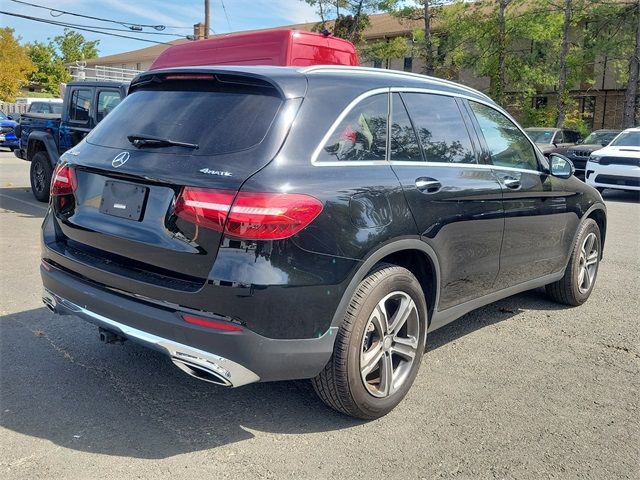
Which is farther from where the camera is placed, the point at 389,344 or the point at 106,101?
the point at 106,101

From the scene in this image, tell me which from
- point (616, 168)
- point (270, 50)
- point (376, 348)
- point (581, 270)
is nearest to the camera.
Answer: point (376, 348)

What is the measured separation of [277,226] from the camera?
2.60 meters

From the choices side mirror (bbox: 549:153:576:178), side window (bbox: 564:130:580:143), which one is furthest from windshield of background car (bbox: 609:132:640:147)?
side mirror (bbox: 549:153:576:178)

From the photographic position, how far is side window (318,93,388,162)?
2982 mm

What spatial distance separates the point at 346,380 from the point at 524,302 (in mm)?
3062

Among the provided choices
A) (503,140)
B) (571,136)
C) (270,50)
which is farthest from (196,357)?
(571,136)

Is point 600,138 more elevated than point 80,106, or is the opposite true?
point 600,138

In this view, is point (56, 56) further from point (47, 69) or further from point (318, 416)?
point (318, 416)

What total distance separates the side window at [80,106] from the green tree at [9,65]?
128 ft

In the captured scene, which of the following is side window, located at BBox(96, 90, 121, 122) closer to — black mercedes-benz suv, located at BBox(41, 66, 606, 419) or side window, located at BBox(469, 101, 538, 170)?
black mercedes-benz suv, located at BBox(41, 66, 606, 419)

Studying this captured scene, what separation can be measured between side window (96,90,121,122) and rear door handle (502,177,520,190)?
6.64 m

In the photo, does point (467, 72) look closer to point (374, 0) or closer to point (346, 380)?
point (374, 0)

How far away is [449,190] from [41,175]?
342 inches

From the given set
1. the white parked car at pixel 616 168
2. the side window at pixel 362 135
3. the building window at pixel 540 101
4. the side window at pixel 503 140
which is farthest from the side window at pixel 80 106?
the building window at pixel 540 101
